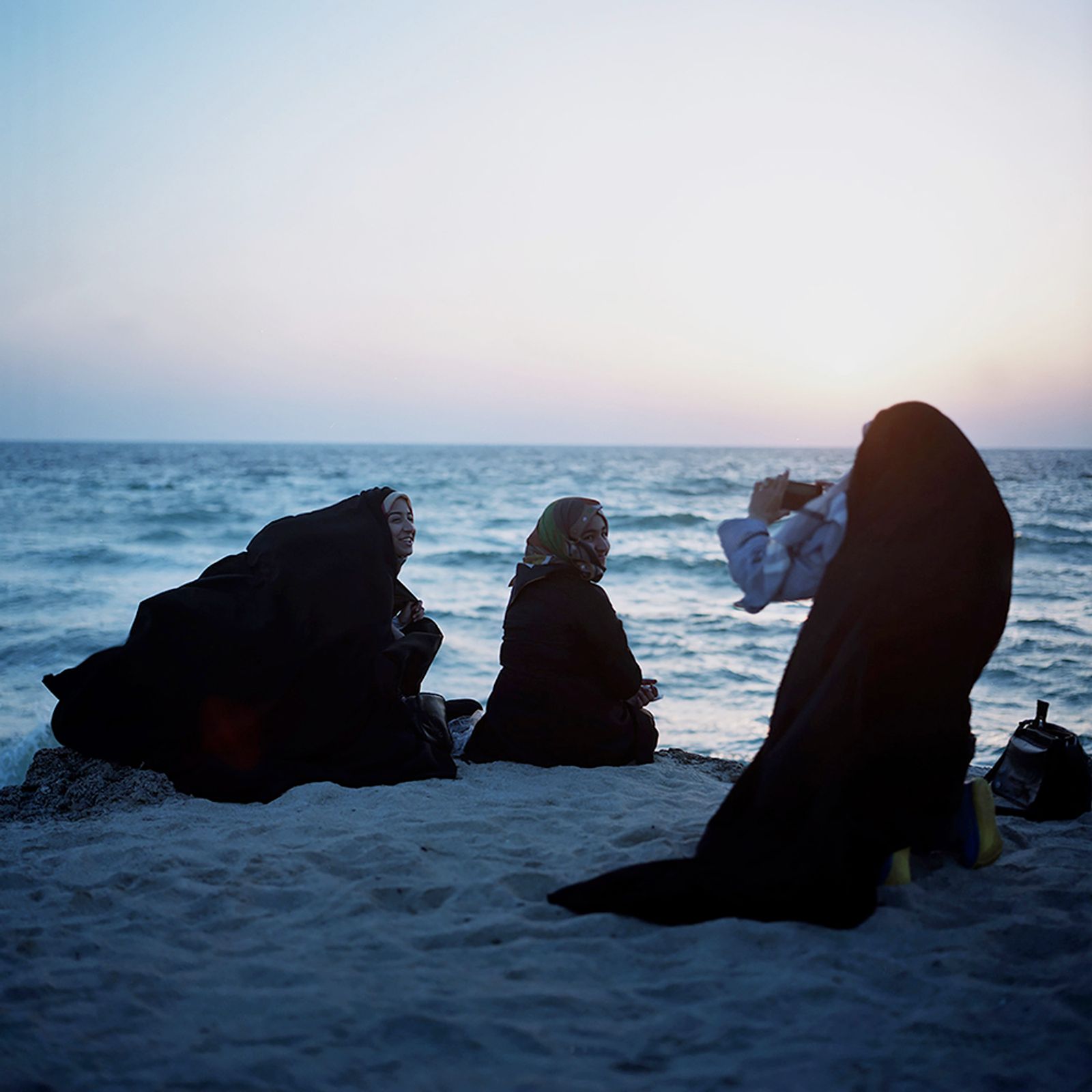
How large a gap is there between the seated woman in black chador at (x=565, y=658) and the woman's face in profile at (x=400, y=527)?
2.04ft

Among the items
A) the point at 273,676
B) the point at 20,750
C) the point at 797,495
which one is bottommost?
the point at 20,750

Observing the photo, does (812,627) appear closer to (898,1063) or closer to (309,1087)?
(898,1063)

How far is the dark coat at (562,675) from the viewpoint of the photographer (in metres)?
4.68

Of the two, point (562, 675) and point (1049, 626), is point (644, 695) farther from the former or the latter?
point (1049, 626)

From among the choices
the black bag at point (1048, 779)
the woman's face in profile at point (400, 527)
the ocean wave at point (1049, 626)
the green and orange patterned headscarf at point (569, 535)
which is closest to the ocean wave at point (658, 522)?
the ocean wave at point (1049, 626)

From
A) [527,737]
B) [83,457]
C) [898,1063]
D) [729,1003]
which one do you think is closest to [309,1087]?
[729,1003]

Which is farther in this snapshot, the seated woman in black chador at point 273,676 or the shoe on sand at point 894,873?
the seated woman in black chador at point 273,676

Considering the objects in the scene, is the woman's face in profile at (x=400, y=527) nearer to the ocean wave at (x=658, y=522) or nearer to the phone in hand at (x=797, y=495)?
the phone in hand at (x=797, y=495)

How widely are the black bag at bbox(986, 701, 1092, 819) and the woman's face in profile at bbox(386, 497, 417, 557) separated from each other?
2992 mm

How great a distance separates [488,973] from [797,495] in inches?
71.1

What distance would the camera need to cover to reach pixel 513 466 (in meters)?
58.2

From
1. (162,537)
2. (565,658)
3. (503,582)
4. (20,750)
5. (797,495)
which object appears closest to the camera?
(797,495)

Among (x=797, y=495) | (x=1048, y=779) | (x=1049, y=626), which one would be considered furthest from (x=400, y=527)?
(x=1049, y=626)

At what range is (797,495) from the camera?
326cm
